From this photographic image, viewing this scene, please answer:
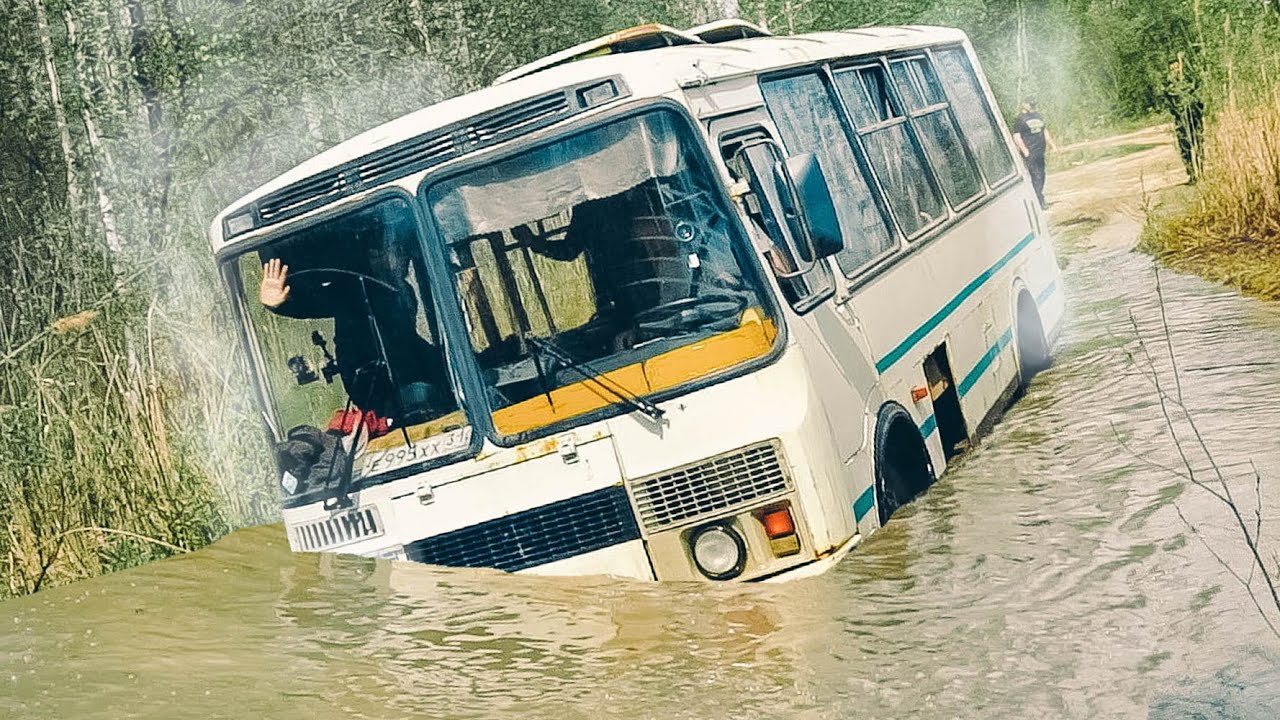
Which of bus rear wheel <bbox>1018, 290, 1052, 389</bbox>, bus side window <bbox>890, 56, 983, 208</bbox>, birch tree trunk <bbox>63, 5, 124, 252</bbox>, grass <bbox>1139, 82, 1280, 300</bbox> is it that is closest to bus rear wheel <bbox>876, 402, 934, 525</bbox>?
bus side window <bbox>890, 56, 983, 208</bbox>

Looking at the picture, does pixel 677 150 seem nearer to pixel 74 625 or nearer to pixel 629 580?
pixel 629 580

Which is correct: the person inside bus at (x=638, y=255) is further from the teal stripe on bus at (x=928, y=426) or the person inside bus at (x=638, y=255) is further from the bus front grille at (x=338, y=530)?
the teal stripe on bus at (x=928, y=426)

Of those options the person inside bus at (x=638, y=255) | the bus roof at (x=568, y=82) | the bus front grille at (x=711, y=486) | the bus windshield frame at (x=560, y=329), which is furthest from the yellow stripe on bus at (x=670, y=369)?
the bus roof at (x=568, y=82)

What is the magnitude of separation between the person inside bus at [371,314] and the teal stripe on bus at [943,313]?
1.98m

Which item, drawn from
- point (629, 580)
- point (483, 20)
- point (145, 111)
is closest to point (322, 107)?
point (145, 111)

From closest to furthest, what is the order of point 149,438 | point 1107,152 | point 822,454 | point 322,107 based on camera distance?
point 822,454 < point 149,438 < point 322,107 < point 1107,152

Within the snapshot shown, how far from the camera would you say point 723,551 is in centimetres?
678

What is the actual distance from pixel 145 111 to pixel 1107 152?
16.6 m

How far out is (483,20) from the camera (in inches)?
1189

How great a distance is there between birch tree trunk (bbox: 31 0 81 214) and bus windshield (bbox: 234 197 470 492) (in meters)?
12.5

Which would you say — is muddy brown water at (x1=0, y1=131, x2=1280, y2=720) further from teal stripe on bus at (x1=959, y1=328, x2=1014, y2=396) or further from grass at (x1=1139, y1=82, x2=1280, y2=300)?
grass at (x1=1139, y1=82, x2=1280, y2=300)

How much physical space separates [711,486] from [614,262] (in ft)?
3.15

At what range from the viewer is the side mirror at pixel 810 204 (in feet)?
23.1

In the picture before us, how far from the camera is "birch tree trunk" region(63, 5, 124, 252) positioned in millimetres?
19078
